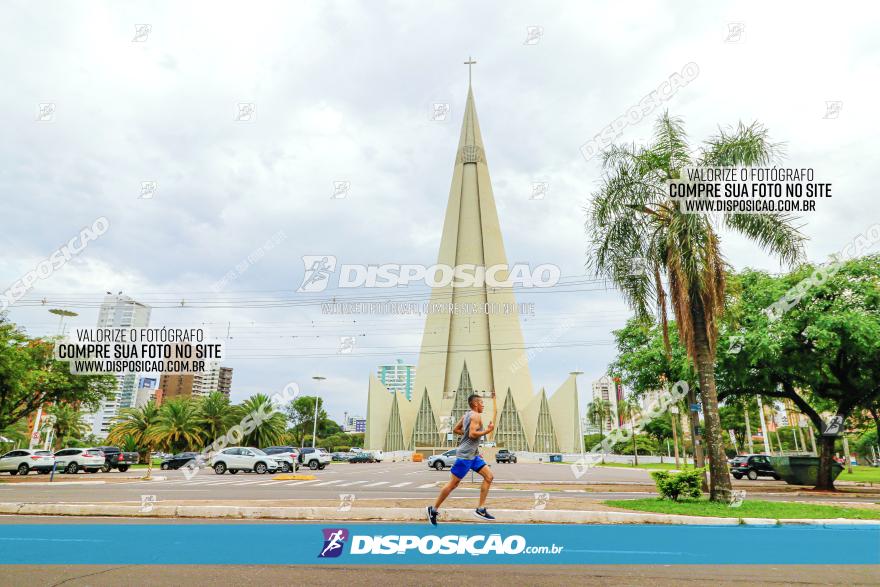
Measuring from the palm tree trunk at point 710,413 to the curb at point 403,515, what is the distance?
2.54m

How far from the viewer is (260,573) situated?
520 cm

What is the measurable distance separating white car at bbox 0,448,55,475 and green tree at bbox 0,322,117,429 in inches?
131

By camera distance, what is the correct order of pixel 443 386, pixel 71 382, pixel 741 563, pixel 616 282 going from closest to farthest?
pixel 741 563 → pixel 616 282 → pixel 71 382 → pixel 443 386

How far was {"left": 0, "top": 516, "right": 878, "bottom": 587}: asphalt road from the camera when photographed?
194 inches

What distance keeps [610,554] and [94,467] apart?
35.7m

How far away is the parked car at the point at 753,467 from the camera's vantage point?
29.7m

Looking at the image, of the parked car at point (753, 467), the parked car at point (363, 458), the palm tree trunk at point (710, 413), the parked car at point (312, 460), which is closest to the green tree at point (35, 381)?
the parked car at point (312, 460)

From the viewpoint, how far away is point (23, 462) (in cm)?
2916

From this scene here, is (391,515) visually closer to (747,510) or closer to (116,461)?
(747,510)

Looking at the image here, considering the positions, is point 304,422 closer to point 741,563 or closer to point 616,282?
point 616,282

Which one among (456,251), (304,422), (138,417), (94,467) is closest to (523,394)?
(456,251)

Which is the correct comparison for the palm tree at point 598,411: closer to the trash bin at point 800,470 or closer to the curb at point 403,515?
the trash bin at point 800,470

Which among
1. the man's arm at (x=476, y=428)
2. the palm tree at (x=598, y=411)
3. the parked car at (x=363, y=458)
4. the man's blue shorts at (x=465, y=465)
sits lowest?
the parked car at (x=363, y=458)

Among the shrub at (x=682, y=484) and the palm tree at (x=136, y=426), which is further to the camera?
the palm tree at (x=136, y=426)
